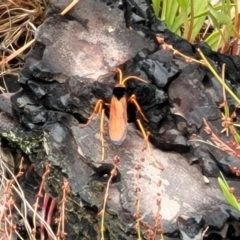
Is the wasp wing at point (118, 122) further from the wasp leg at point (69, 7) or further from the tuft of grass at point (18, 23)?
the tuft of grass at point (18, 23)

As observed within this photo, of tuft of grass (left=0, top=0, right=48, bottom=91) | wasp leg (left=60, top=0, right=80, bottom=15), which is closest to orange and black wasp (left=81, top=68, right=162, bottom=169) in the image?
wasp leg (left=60, top=0, right=80, bottom=15)

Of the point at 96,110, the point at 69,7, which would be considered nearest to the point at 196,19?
the point at 69,7

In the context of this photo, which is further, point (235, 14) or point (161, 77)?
point (235, 14)

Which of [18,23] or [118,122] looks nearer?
[118,122]

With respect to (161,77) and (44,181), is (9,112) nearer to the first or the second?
(44,181)

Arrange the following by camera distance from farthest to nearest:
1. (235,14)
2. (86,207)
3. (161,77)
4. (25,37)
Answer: (25,37) < (235,14) < (161,77) < (86,207)

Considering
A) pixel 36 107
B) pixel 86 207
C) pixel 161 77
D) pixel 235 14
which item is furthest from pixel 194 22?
pixel 86 207

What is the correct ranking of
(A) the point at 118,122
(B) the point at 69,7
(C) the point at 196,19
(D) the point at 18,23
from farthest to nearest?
(D) the point at 18,23, (C) the point at 196,19, (B) the point at 69,7, (A) the point at 118,122

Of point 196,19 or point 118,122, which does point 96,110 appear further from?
point 196,19

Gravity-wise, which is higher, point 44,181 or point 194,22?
point 194,22

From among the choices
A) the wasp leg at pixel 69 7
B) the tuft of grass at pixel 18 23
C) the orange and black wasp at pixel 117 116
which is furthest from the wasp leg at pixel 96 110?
the tuft of grass at pixel 18 23

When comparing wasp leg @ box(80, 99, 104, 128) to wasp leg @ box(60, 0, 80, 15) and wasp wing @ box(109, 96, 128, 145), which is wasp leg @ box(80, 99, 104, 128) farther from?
wasp leg @ box(60, 0, 80, 15)
